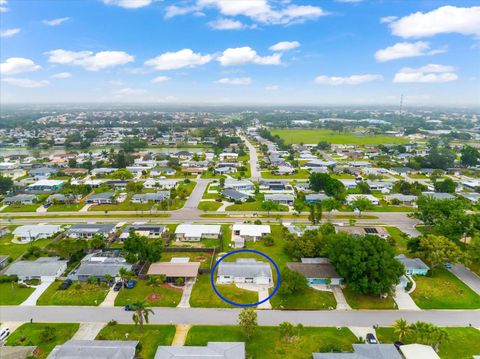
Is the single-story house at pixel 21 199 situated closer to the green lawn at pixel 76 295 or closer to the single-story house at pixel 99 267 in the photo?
the single-story house at pixel 99 267

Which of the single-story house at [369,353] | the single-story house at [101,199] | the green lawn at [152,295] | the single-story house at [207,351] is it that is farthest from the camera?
the single-story house at [101,199]

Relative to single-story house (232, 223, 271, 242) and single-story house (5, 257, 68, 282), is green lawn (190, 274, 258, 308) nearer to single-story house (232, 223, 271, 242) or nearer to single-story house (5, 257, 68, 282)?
single-story house (232, 223, 271, 242)

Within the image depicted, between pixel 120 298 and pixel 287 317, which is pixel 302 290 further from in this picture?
pixel 120 298

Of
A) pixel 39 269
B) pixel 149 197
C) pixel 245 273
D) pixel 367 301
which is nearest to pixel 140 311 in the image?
pixel 245 273

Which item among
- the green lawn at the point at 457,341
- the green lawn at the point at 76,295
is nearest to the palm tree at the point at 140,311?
the green lawn at the point at 76,295

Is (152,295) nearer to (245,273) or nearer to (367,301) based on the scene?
(245,273)

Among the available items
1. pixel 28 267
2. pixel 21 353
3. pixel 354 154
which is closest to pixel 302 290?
pixel 21 353

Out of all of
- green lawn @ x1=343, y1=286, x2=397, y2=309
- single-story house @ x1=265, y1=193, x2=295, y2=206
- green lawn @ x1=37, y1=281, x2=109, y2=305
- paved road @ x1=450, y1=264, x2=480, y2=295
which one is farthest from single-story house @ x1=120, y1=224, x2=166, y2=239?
paved road @ x1=450, y1=264, x2=480, y2=295
